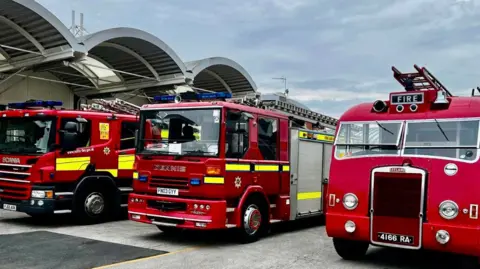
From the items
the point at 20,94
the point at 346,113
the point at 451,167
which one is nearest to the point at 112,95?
the point at 20,94

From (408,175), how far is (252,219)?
10.9 feet

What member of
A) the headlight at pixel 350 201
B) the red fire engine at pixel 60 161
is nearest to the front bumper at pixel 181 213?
the red fire engine at pixel 60 161

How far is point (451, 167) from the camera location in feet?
21.3

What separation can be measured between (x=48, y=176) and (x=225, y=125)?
4.21 m

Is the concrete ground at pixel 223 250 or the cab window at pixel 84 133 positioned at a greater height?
the cab window at pixel 84 133

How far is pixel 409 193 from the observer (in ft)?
22.2

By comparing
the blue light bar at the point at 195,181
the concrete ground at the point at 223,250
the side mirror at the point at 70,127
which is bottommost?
the concrete ground at the point at 223,250

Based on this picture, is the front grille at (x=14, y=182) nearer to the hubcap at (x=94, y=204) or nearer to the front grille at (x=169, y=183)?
the hubcap at (x=94, y=204)

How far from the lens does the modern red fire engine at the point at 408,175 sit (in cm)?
636

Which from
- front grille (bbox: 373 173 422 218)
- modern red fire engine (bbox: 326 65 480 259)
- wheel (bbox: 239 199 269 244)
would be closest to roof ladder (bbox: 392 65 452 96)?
modern red fire engine (bbox: 326 65 480 259)

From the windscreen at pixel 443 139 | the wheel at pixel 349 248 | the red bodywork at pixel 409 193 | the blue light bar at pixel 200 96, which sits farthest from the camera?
the blue light bar at pixel 200 96

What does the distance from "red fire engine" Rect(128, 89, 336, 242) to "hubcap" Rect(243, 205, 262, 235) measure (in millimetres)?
19

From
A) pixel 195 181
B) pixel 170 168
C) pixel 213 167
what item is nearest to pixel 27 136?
pixel 170 168

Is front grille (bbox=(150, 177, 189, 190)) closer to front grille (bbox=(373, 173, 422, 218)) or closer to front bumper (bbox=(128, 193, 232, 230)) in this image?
front bumper (bbox=(128, 193, 232, 230))
